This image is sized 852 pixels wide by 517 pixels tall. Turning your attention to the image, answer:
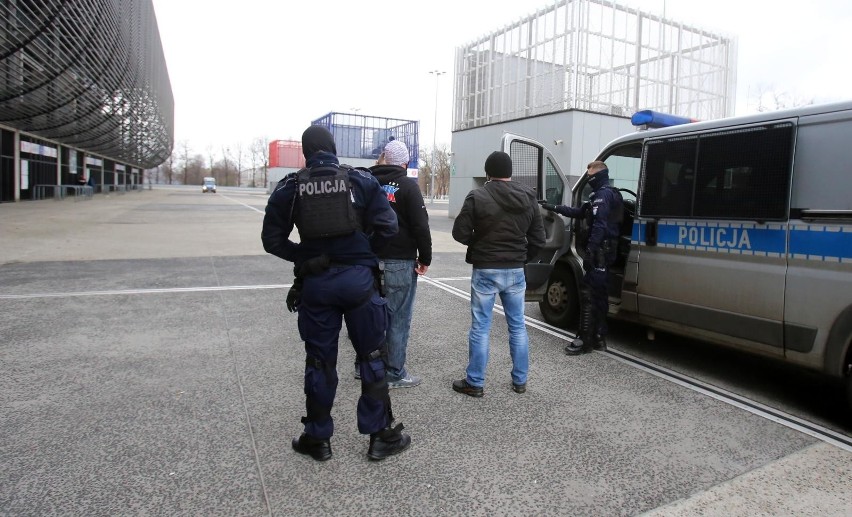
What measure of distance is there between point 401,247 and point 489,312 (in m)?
0.82

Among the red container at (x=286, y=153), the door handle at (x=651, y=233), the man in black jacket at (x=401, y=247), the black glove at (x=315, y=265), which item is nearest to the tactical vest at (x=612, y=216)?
the door handle at (x=651, y=233)

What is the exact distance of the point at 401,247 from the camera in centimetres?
409

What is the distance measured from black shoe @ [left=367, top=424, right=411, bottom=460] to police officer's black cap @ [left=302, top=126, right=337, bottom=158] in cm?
162

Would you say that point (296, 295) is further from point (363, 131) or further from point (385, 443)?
point (363, 131)

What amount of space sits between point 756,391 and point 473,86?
79.3 ft

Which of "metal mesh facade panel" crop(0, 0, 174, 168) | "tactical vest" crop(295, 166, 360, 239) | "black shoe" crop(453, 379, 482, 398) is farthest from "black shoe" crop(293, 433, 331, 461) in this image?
"metal mesh facade panel" crop(0, 0, 174, 168)

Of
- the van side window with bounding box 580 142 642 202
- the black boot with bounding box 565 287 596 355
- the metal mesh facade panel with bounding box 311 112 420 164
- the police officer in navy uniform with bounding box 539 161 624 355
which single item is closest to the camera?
the police officer in navy uniform with bounding box 539 161 624 355

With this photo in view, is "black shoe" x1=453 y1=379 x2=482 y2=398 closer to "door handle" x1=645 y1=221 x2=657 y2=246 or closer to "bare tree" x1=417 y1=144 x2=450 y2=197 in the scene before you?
"door handle" x1=645 y1=221 x2=657 y2=246

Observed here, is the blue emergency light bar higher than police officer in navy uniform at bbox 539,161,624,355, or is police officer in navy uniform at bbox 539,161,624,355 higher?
the blue emergency light bar

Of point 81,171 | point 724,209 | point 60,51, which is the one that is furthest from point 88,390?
point 81,171

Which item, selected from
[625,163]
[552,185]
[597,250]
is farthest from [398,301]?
[625,163]

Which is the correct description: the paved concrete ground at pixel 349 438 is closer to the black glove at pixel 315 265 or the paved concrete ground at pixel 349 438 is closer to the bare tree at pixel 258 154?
the black glove at pixel 315 265

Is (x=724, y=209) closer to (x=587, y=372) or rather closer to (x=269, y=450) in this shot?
(x=587, y=372)

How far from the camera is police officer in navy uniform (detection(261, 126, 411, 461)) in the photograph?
294 cm
